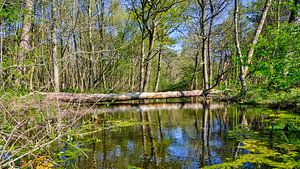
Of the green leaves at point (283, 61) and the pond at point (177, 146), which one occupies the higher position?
the green leaves at point (283, 61)

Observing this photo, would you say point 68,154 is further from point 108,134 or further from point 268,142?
point 268,142

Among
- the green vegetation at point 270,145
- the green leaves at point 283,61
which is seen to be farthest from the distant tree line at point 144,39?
the green vegetation at point 270,145

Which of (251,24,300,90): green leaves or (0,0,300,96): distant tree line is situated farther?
(251,24,300,90): green leaves

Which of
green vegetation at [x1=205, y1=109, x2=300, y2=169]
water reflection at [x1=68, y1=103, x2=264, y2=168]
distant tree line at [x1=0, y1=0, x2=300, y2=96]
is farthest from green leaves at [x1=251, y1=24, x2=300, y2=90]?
water reflection at [x1=68, y1=103, x2=264, y2=168]

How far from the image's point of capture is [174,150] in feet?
18.8

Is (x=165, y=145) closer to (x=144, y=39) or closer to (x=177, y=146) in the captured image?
(x=177, y=146)

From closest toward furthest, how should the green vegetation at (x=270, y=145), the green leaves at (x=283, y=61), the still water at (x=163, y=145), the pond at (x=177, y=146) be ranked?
1. the green vegetation at (x=270, y=145)
2. the pond at (x=177, y=146)
3. the still water at (x=163, y=145)
4. the green leaves at (x=283, y=61)

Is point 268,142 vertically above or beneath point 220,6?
beneath

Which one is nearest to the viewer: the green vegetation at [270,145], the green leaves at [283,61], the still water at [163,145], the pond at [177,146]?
the green vegetation at [270,145]

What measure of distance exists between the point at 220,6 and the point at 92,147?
1543 centimetres

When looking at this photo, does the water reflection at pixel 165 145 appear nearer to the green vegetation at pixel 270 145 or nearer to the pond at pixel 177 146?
the pond at pixel 177 146

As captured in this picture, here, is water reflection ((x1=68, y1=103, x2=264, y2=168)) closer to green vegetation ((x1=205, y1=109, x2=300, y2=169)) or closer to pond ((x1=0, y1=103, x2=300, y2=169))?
pond ((x1=0, y1=103, x2=300, y2=169))

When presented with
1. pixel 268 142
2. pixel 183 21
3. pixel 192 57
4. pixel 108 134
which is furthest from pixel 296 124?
pixel 192 57

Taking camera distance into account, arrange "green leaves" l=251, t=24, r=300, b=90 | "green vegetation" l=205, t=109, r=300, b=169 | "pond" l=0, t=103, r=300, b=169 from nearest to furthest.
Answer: "green vegetation" l=205, t=109, r=300, b=169
"pond" l=0, t=103, r=300, b=169
"green leaves" l=251, t=24, r=300, b=90
